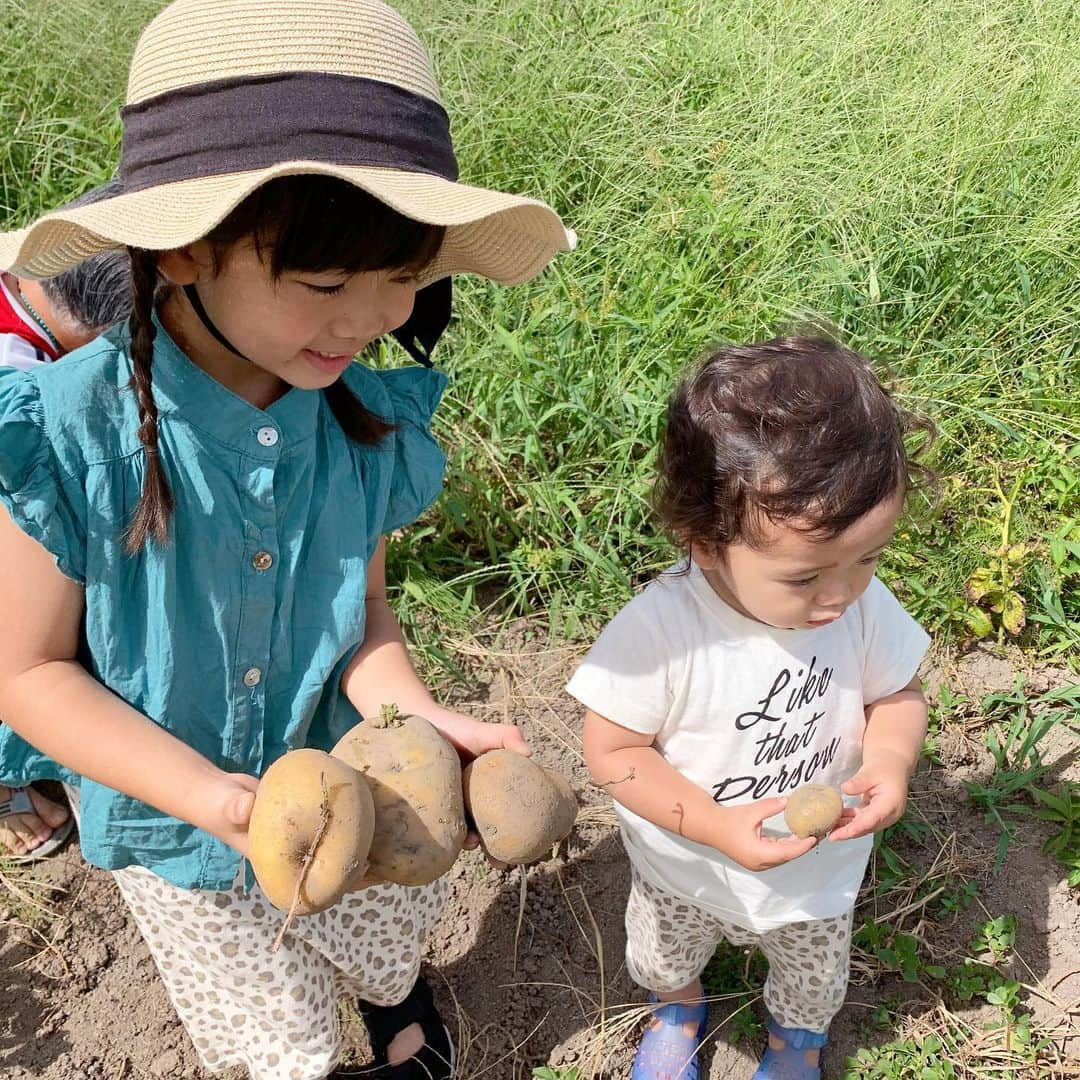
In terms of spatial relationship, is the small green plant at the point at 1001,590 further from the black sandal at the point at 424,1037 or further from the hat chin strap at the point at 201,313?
the hat chin strap at the point at 201,313

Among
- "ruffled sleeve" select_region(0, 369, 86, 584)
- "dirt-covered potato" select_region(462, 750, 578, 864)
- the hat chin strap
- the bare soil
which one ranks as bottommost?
the bare soil

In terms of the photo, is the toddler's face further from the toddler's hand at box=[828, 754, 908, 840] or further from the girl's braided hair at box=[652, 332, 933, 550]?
the toddler's hand at box=[828, 754, 908, 840]

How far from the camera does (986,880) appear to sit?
236cm

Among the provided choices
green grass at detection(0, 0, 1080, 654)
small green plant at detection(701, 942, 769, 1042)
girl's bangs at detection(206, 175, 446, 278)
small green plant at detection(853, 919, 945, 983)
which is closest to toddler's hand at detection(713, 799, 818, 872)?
small green plant at detection(701, 942, 769, 1042)

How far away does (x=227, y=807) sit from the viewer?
135cm

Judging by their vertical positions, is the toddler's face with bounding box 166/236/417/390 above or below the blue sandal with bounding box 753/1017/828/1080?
above

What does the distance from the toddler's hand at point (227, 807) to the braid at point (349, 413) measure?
0.54 m

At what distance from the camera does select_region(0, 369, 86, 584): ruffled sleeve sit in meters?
1.31

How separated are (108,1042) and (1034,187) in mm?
3400

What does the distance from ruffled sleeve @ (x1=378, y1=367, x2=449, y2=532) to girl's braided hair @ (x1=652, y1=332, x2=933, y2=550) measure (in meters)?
0.39

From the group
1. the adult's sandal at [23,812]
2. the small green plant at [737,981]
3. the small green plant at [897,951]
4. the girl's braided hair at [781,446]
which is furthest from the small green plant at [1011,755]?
the adult's sandal at [23,812]

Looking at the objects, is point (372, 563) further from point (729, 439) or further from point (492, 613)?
point (492, 613)

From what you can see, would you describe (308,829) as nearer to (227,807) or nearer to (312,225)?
(227,807)

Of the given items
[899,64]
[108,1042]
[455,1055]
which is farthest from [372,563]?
[899,64]
